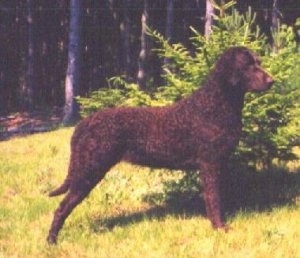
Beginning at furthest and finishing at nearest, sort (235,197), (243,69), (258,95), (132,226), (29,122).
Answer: (29,122) < (235,197) < (258,95) < (132,226) < (243,69)

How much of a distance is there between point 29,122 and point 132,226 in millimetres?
17264

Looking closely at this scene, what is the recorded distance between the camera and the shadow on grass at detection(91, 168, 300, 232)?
716 cm

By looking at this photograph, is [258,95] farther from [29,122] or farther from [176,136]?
[29,122]

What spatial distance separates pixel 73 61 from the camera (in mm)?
19984

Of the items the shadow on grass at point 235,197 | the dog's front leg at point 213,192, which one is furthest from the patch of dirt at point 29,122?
the dog's front leg at point 213,192

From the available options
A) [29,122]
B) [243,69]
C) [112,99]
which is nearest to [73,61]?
[29,122]

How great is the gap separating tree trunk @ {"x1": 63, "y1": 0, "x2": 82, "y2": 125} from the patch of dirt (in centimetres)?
66

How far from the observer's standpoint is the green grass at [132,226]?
5812 mm

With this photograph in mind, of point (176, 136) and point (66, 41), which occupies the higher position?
point (66, 41)

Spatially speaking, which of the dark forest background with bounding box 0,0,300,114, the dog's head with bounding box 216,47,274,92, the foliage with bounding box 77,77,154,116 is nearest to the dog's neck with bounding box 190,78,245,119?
the dog's head with bounding box 216,47,274,92

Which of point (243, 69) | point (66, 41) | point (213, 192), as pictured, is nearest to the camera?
point (243, 69)

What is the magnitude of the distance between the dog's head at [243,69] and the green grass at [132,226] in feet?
5.21

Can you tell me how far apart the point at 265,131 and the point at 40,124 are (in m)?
16.3

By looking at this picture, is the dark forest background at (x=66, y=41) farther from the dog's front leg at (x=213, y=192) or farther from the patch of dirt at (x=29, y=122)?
the dog's front leg at (x=213, y=192)
